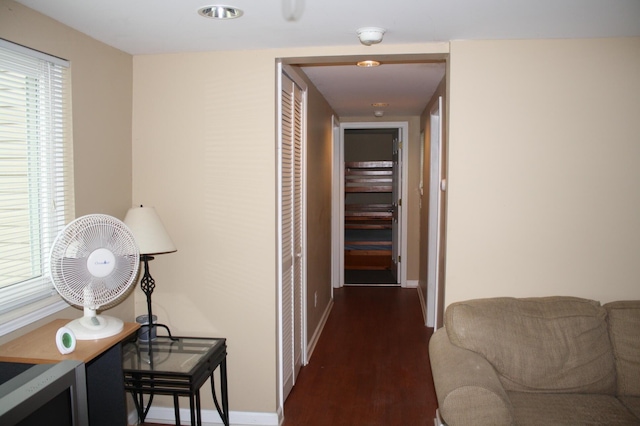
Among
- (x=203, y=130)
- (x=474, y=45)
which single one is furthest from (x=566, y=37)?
(x=203, y=130)

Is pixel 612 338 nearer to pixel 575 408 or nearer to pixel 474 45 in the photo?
pixel 575 408

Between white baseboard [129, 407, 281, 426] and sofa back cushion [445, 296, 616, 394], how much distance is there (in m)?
1.21

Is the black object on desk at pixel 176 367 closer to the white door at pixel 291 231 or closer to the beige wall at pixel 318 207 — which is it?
the white door at pixel 291 231

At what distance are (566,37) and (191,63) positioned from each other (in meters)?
1.99

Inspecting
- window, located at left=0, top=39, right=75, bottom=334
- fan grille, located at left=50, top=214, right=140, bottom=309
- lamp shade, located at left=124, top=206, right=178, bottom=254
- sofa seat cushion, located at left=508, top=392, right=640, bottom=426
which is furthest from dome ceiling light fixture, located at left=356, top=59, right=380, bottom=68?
sofa seat cushion, located at left=508, top=392, right=640, bottom=426

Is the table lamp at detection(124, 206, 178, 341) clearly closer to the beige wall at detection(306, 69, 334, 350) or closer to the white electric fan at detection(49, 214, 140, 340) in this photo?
the white electric fan at detection(49, 214, 140, 340)

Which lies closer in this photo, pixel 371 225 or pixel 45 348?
pixel 45 348

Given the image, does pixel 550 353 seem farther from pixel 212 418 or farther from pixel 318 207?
pixel 318 207

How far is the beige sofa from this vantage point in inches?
88.0

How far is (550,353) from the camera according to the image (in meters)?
2.36

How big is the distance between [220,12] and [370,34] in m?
0.71

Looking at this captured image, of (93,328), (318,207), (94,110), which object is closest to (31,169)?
(94,110)

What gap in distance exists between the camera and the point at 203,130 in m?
2.84

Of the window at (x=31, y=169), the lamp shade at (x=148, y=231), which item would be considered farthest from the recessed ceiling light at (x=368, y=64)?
the window at (x=31, y=169)
